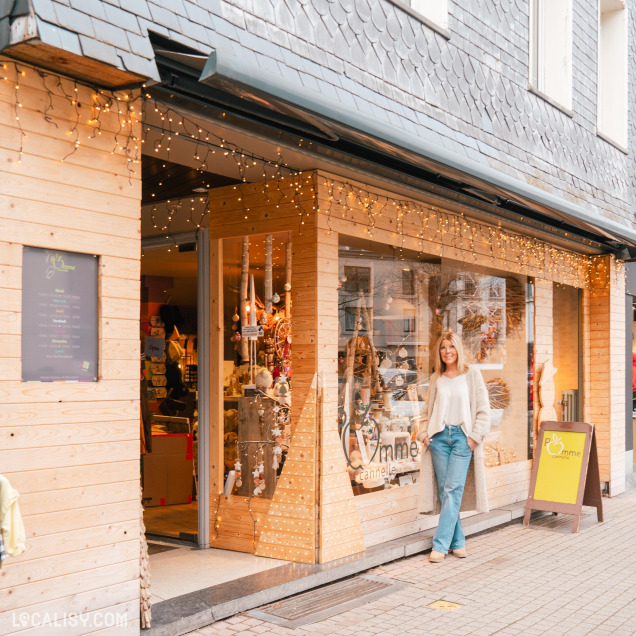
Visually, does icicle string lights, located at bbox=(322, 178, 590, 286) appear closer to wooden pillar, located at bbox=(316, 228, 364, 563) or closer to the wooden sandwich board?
wooden pillar, located at bbox=(316, 228, 364, 563)

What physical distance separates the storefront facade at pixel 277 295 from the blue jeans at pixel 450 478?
467 millimetres

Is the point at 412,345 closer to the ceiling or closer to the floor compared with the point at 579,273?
closer to the floor

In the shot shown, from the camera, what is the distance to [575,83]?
10211mm

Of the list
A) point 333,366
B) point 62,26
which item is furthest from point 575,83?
point 62,26

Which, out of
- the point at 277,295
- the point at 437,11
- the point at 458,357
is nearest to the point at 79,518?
the point at 277,295

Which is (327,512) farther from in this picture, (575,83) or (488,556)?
(575,83)

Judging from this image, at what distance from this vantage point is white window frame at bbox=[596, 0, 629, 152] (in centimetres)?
1167

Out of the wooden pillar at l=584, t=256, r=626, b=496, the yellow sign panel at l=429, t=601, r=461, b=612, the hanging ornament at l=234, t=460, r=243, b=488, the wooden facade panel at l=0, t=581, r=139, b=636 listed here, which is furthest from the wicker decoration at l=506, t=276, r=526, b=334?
the wooden facade panel at l=0, t=581, r=139, b=636

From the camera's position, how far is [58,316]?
409 centimetres

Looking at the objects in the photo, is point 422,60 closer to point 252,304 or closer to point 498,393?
point 252,304

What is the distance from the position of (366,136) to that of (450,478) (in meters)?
3.24

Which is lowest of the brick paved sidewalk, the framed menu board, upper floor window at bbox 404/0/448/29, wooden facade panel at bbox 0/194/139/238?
the brick paved sidewalk

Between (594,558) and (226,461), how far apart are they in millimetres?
3499

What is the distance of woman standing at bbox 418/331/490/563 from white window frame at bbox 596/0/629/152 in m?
6.36
